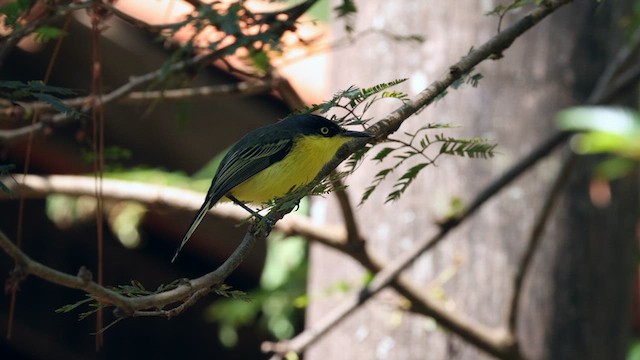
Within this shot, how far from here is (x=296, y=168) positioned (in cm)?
379

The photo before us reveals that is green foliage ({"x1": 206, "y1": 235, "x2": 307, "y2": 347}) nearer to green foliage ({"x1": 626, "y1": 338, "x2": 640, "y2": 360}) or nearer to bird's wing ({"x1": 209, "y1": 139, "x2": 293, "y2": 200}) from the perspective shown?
bird's wing ({"x1": 209, "y1": 139, "x2": 293, "y2": 200})

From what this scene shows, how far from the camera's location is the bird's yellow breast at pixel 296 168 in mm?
3779

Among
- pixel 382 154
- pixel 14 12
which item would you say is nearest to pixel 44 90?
pixel 14 12

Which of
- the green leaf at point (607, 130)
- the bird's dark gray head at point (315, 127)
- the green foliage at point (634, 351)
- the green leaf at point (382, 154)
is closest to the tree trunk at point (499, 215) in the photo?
the green leaf at point (607, 130)

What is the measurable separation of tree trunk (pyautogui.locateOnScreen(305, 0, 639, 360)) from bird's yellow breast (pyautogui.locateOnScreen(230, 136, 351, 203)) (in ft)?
4.20

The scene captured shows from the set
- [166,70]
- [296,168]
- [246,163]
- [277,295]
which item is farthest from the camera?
[277,295]

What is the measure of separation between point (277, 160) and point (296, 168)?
0.13m

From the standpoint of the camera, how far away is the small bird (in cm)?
378

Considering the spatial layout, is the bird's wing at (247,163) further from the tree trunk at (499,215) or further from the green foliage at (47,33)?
the tree trunk at (499,215)

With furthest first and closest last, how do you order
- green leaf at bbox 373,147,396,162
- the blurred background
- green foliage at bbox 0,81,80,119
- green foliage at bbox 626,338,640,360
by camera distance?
1. green foliage at bbox 626,338,640,360
2. the blurred background
3. green leaf at bbox 373,147,396,162
4. green foliage at bbox 0,81,80,119

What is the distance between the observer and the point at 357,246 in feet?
14.8

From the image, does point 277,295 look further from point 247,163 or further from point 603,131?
point 603,131

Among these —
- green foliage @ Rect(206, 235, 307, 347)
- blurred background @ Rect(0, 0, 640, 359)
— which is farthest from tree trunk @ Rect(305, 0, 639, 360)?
green foliage @ Rect(206, 235, 307, 347)

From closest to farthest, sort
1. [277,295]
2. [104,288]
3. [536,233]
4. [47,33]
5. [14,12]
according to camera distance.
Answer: [104,288] < [14,12] < [47,33] < [536,233] < [277,295]
